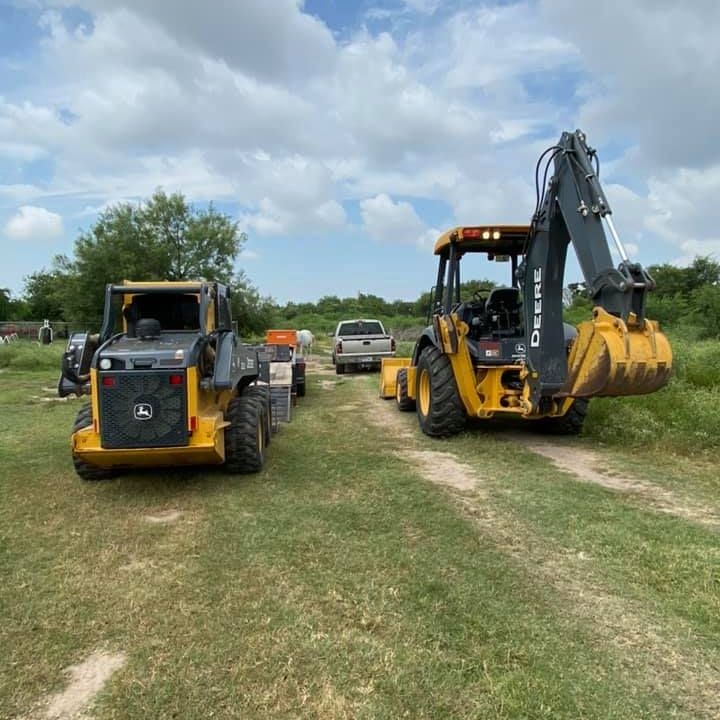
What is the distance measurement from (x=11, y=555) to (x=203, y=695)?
7.92 feet

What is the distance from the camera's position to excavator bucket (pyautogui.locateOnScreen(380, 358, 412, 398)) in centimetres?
1286

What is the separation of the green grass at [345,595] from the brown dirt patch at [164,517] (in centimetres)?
6

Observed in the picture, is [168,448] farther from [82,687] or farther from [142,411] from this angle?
[82,687]

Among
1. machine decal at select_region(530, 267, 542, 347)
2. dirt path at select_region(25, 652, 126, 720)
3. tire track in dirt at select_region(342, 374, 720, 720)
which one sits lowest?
dirt path at select_region(25, 652, 126, 720)

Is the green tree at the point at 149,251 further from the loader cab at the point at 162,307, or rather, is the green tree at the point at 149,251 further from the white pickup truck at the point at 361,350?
the loader cab at the point at 162,307

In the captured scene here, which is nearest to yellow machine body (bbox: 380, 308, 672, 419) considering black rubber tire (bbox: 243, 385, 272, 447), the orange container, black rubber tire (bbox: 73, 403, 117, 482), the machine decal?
the machine decal

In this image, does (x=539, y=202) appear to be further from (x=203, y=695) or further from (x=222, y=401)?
(x=203, y=695)

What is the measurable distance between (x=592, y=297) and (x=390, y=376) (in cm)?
711

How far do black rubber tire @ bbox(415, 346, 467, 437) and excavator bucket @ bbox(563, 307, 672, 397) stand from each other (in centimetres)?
246

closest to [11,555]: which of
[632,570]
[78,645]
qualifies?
[78,645]

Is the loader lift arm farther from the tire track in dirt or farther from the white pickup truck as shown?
the white pickup truck

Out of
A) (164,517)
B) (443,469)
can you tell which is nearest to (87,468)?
(164,517)

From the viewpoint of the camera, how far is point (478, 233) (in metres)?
8.45

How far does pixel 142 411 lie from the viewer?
5.67 meters
